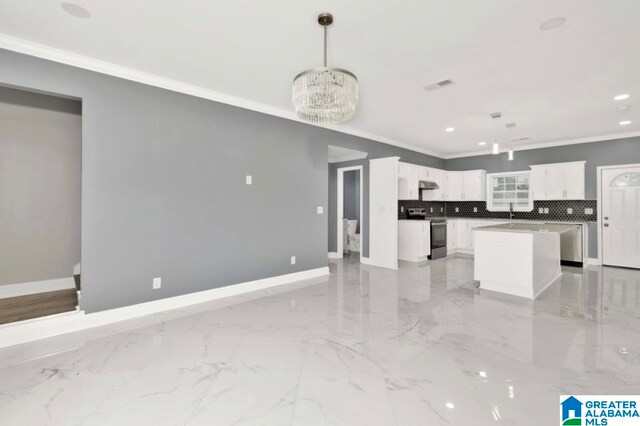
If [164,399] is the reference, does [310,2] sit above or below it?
above

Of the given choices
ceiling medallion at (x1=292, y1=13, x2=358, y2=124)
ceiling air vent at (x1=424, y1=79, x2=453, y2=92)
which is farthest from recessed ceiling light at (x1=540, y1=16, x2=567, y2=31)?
ceiling medallion at (x1=292, y1=13, x2=358, y2=124)

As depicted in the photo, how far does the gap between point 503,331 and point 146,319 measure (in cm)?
373

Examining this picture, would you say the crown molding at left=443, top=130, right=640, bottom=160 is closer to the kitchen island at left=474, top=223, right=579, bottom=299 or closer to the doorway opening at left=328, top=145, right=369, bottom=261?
the kitchen island at left=474, top=223, right=579, bottom=299

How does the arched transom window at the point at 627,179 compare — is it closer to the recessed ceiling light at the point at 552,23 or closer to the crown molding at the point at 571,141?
the crown molding at the point at 571,141

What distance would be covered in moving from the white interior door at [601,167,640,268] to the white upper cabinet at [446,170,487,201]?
228 centimetres

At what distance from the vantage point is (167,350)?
8.25ft

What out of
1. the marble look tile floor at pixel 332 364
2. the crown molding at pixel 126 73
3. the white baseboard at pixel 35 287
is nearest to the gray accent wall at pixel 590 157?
the marble look tile floor at pixel 332 364

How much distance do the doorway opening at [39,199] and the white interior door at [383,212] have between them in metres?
4.88

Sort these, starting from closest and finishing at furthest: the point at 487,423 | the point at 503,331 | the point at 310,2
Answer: the point at 487,423 → the point at 310,2 → the point at 503,331

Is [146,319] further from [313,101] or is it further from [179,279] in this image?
[313,101]

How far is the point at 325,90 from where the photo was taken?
7.22ft

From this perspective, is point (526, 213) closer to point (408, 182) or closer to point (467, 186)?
point (467, 186)

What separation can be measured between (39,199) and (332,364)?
4.41 m

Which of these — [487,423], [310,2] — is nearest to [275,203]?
[310,2]
